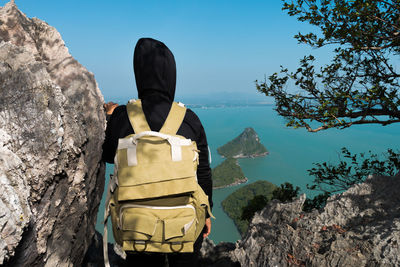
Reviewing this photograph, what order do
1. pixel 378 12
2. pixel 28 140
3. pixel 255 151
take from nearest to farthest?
pixel 28 140, pixel 378 12, pixel 255 151

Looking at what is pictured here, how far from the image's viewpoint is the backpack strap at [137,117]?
2.36 meters

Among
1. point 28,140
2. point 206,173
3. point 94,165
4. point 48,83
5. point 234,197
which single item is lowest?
point 234,197

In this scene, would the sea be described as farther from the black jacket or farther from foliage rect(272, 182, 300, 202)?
the black jacket

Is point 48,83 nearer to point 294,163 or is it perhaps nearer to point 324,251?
point 324,251

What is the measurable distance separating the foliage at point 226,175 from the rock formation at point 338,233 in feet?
280

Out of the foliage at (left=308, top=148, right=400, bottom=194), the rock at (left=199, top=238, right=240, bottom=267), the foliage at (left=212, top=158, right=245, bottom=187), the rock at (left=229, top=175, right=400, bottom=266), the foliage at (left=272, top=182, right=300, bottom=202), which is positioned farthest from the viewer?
the foliage at (left=212, top=158, right=245, bottom=187)

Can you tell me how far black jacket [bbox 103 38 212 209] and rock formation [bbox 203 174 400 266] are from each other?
120 inches

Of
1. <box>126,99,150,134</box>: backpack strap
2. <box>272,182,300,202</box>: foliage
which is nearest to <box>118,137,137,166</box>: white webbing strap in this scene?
<box>126,99,150,134</box>: backpack strap

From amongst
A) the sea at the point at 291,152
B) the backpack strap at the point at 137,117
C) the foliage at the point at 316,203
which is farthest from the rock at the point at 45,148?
the sea at the point at 291,152

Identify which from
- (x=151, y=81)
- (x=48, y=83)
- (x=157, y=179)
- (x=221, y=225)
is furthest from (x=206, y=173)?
(x=221, y=225)

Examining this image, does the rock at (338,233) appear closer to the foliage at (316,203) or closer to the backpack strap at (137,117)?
the foliage at (316,203)

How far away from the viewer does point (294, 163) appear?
10862cm

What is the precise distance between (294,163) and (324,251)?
113 meters

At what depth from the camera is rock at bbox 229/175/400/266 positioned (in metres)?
3.51
